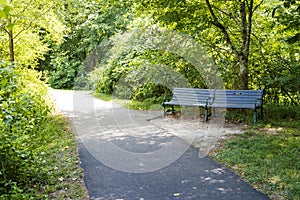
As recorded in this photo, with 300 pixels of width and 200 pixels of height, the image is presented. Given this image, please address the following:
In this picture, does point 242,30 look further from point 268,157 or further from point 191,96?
point 268,157

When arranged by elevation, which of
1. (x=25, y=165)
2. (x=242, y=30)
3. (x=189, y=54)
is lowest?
(x=25, y=165)

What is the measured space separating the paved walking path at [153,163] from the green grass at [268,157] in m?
0.19

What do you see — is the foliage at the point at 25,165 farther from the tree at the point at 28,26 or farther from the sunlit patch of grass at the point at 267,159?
the tree at the point at 28,26

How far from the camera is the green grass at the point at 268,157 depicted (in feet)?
12.5

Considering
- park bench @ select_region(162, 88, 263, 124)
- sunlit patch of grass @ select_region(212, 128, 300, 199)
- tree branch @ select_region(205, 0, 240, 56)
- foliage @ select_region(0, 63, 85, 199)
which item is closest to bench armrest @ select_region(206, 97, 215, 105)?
park bench @ select_region(162, 88, 263, 124)

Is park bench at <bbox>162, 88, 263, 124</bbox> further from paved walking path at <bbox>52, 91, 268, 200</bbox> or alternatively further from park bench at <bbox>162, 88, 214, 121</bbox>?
paved walking path at <bbox>52, 91, 268, 200</bbox>

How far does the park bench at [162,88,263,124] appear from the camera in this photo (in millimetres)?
7590

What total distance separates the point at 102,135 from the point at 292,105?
5.08 meters

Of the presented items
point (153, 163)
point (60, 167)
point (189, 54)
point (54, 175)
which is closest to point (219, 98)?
point (189, 54)

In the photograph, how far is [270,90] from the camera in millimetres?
8781

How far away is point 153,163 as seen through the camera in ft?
16.0

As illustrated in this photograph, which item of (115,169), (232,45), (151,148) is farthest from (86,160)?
(232,45)

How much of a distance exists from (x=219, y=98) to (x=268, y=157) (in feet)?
11.6

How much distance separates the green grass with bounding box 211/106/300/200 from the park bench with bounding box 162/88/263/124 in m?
0.71
